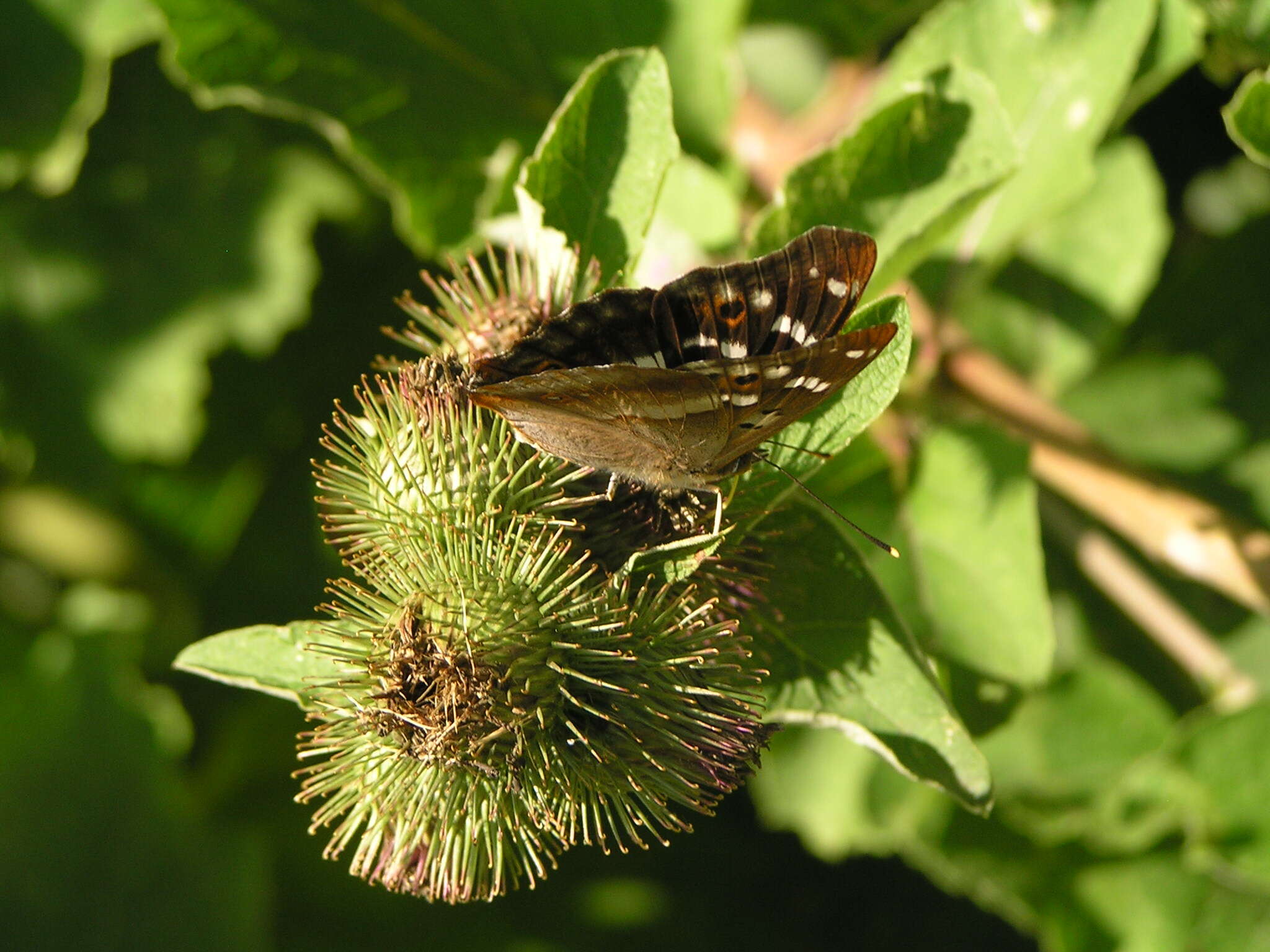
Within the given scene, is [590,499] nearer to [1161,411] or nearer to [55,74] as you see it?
[1161,411]

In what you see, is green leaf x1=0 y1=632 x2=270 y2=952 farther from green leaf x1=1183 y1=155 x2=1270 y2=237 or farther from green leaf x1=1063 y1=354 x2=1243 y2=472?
green leaf x1=1183 y1=155 x2=1270 y2=237

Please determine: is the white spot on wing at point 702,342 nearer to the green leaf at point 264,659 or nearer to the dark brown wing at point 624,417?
the dark brown wing at point 624,417

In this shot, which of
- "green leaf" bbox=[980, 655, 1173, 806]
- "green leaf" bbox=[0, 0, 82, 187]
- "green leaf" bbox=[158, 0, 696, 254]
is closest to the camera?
"green leaf" bbox=[158, 0, 696, 254]

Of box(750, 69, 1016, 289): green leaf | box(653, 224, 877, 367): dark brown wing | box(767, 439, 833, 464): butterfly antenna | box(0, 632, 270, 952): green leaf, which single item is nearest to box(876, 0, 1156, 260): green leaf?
box(750, 69, 1016, 289): green leaf

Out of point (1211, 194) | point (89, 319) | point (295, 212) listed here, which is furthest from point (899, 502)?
point (89, 319)

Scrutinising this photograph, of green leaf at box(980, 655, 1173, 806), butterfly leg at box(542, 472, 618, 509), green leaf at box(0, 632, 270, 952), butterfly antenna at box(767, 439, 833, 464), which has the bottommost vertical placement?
→ green leaf at box(0, 632, 270, 952)

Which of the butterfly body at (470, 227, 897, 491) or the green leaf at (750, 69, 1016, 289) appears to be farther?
the green leaf at (750, 69, 1016, 289)

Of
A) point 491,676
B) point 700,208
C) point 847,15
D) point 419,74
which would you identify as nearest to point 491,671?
point 491,676
